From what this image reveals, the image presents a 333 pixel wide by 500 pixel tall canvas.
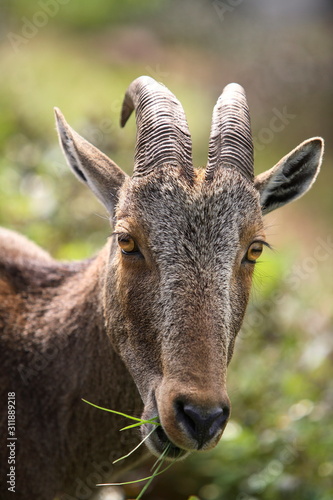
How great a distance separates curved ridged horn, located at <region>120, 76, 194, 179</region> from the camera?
604 centimetres

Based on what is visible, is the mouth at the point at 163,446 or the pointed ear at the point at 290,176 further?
the pointed ear at the point at 290,176

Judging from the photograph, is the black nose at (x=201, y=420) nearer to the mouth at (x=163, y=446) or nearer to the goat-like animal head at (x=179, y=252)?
the goat-like animal head at (x=179, y=252)

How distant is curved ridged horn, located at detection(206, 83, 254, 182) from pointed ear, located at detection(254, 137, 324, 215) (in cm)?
35

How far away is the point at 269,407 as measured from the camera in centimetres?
970

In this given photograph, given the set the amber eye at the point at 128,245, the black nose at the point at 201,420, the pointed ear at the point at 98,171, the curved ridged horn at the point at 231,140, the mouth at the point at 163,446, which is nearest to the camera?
the black nose at the point at 201,420

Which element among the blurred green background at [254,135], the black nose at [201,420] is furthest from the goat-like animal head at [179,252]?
the blurred green background at [254,135]

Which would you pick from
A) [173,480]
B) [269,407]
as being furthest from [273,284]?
[173,480]

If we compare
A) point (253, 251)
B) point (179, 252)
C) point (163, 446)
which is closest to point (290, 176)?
point (253, 251)

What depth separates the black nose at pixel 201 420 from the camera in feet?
15.8

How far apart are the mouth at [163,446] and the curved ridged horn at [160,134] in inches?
78.9

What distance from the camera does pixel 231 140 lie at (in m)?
6.19

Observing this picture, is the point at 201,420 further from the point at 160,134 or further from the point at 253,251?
the point at 160,134

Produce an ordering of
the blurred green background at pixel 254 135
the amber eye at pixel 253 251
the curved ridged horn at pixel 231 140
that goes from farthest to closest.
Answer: the blurred green background at pixel 254 135
the curved ridged horn at pixel 231 140
the amber eye at pixel 253 251

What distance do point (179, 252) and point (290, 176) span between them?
67.1 inches
